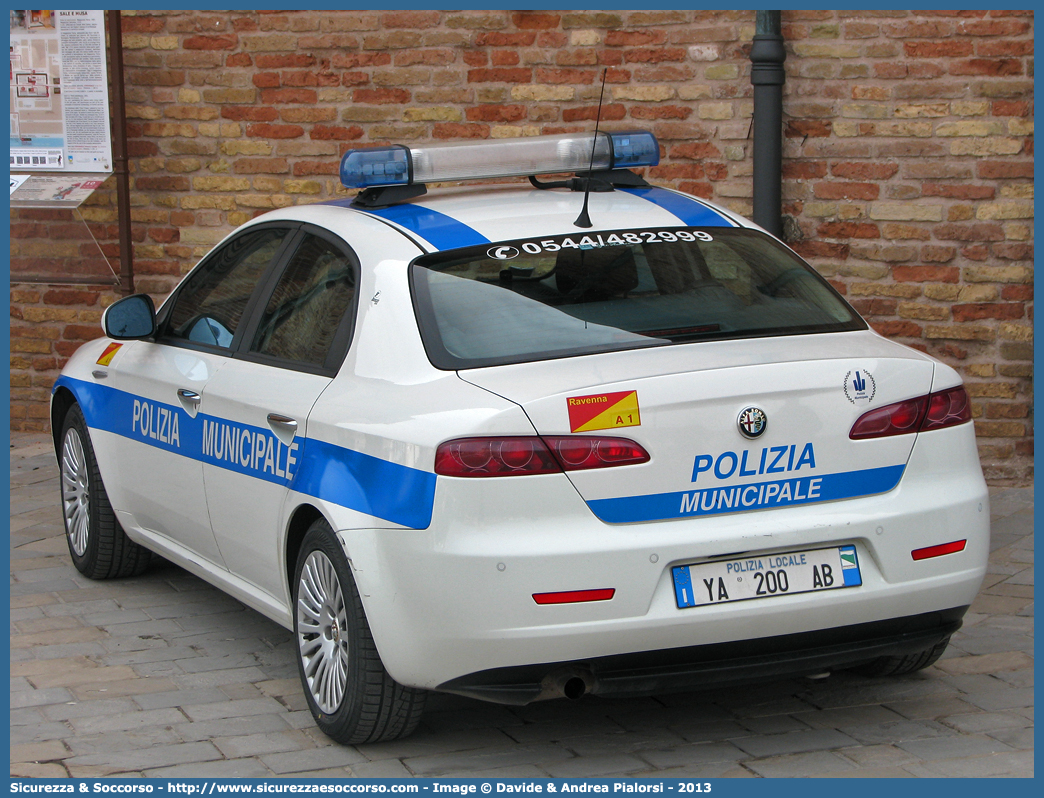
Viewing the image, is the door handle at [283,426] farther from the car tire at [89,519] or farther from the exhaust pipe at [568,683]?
the car tire at [89,519]

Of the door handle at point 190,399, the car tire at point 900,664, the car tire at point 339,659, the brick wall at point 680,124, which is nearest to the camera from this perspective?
the car tire at point 339,659

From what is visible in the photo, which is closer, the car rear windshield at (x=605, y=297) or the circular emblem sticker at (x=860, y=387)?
the circular emblem sticker at (x=860, y=387)

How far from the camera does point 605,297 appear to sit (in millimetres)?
4184

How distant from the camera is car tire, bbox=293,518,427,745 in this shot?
3.93 meters

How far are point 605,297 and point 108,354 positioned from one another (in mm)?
2597

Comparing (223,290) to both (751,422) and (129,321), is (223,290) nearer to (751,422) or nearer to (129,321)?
(129,321)

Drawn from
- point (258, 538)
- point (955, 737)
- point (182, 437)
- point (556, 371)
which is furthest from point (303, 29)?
point (955, 737)

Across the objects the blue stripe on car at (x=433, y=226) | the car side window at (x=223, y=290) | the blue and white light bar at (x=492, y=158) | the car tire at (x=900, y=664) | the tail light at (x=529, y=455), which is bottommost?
the car tire at (x=900, y=664)

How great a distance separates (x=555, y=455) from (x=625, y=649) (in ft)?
1.76

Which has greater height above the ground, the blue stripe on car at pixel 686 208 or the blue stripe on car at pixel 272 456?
the blue stripe on car at pixel 686 208

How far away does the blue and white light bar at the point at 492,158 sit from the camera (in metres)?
4.78

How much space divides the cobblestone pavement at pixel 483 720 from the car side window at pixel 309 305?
1.13m

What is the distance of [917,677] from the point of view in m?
4.70

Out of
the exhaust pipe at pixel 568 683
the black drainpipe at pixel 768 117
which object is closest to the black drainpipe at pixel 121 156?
the black drainpipe at pixel 768 117
